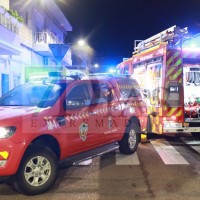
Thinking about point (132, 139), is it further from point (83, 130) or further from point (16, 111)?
point (16, 111)

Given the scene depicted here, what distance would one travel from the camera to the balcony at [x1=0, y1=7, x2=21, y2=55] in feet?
42.5

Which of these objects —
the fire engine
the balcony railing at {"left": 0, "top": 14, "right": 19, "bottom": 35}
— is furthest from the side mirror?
the balcony railing at {"left": 0, "top": 14, "right": 19, "bottom": 35}

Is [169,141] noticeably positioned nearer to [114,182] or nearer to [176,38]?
[176,38]

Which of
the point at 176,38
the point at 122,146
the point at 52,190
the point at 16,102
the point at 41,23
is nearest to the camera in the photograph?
the point at 52,190

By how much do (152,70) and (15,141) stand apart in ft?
19.3

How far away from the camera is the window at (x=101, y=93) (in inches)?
271

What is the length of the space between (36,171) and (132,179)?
1734 mm

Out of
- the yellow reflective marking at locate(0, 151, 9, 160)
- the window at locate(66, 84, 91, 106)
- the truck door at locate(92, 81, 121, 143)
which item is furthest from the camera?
the truck door at locate(92, 81, 121, 143)

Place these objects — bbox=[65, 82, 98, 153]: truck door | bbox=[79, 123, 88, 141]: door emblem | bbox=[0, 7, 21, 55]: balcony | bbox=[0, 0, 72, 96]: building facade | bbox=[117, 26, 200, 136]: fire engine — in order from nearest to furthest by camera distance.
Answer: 1. bbox=[65, 82, 98, 153]: truck door
2. bbox=[79, 123, 88, 141]: door emblem
3. bbox=[117, 26, 200, 136]: fire engine
4. bbox=[0, 7, 21, 55]: balcony
5. bbox=[0, 0, 72, 96]: building facade

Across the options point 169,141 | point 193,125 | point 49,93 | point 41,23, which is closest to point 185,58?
point 193,125

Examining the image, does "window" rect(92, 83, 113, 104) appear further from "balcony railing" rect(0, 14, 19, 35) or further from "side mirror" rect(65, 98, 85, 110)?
Answer: "balcony railing" rect(0, 14, 19, 35)

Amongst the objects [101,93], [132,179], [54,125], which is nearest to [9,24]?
[101,93]

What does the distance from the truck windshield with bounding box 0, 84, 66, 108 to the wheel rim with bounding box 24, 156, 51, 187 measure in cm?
91

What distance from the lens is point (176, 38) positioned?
9.09 meters
